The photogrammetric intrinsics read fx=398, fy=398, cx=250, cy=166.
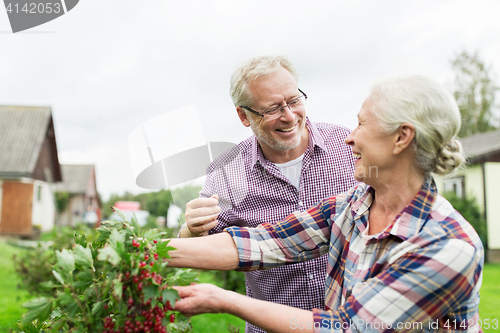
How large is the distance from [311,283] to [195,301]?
1.33 m

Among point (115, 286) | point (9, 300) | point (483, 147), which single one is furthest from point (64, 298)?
point (483, 147)

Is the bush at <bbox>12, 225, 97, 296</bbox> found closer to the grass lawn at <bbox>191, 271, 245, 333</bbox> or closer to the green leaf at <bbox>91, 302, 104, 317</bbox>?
the grass lawn at <bbox>191, 271, 245, 333</bbox>

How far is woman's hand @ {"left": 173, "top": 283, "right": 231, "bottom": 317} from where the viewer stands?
149 centimetres

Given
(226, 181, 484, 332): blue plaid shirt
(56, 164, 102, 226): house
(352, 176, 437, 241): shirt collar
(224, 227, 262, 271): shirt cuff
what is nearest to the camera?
(226, 181, 484, 332): blue plaid shirt

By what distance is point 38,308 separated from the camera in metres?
1.31

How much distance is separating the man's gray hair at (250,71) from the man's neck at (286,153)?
39 centimetres

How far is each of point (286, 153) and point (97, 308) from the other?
1.85 metres

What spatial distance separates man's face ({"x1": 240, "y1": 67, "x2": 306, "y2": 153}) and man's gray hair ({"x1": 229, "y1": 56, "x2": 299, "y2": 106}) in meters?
0.04

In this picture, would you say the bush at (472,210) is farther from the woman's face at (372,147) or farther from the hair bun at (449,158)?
the woman's face at (372,147)

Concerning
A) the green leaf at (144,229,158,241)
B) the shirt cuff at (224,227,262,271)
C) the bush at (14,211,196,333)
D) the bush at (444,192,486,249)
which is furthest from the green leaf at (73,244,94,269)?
the bush at (444,192,486,249)

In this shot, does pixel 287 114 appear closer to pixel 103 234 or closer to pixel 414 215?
pixel 414 215

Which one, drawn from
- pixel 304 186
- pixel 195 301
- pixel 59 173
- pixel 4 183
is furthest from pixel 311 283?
pixel 59 173

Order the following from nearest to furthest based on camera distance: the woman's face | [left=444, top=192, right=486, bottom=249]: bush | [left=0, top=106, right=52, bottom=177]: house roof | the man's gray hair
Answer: the woman's face, the man's gray hair, [left=444, top=192, right=486, bottom=249]: bush, [left=0, top=106, right=52, bottom=177]: house roof

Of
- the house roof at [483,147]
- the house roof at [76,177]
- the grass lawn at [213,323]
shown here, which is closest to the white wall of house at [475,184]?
the house roof at [483,147]
